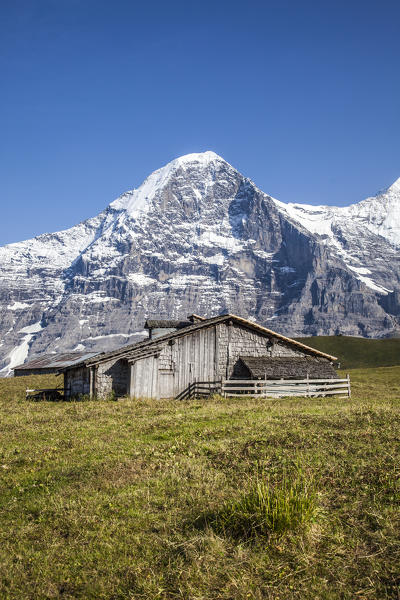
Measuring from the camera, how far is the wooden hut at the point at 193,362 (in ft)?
102

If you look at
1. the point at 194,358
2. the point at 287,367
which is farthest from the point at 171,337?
the point at 287,367

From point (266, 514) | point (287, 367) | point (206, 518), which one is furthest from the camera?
point (287, 367)

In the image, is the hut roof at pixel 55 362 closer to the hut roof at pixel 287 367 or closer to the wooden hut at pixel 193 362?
the wooden hut at pixel 193 362

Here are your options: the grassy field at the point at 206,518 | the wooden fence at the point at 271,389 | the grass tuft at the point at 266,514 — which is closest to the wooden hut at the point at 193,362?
the wooden fence at the point at 271,389

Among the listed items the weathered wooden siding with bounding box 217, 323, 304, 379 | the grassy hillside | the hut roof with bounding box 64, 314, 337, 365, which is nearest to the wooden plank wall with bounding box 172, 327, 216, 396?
the hut roof with bounding box 64, 314, 337, 365

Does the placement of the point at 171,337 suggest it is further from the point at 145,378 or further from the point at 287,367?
the point at 287,367

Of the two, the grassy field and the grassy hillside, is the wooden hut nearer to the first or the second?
the grassy field

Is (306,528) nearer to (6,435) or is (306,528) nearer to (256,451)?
(256,451)

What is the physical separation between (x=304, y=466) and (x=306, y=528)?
2977 mm

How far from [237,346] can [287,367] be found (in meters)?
3.80

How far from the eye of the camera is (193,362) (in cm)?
3281

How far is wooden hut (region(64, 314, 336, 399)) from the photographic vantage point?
102 feet

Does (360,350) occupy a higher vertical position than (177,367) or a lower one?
higher

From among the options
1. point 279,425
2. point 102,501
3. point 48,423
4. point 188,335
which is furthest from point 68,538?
point 188,335
